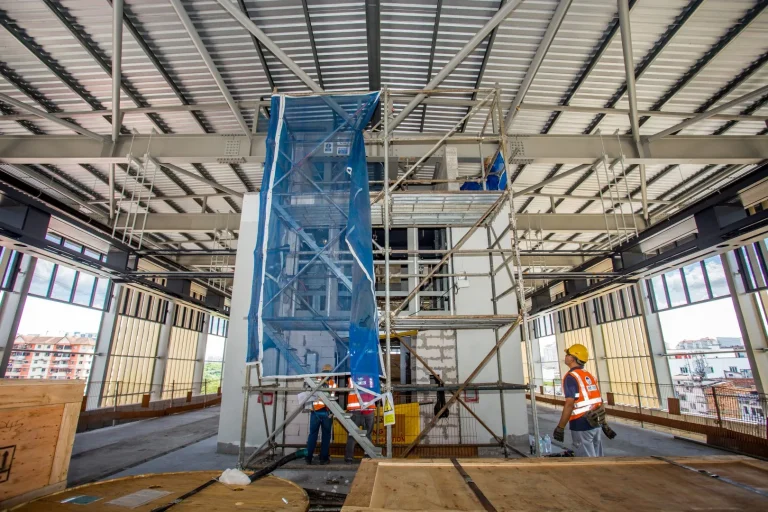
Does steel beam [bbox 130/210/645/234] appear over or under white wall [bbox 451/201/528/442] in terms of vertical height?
over

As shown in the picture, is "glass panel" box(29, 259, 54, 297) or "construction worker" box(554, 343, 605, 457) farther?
"glass panel" box(29, 259, 54, 297)

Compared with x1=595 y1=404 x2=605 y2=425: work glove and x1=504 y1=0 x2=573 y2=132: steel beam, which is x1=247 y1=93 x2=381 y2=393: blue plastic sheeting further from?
x1=504 y1=0 x2=573 y2=132: steel beam

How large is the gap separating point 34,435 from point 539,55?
10.7m

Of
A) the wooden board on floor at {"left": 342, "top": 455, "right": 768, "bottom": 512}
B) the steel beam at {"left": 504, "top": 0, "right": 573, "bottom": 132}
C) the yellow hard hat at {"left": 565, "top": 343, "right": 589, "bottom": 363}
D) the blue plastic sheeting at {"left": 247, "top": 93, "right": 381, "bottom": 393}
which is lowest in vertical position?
the wooden board on floor at {"left": 342, "top": 455, "right": 768, "bottom": 512}

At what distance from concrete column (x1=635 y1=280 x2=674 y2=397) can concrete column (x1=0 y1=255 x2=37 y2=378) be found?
103ft

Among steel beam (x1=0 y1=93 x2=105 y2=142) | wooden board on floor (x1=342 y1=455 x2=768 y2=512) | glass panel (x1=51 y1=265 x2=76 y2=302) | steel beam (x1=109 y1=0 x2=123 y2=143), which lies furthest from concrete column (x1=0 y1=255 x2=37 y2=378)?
wooden board on floor (x1=342 y1=455 x2=768 y2=512)

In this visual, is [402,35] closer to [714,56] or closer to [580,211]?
[714,56]

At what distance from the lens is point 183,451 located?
10219 millimetres

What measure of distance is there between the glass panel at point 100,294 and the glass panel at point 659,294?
32.5 metres

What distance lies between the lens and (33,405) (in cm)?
401

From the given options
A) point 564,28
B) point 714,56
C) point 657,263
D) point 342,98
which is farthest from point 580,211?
point 342,98

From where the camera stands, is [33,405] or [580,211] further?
[580,211]

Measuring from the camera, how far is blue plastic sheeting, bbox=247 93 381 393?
6121 mm

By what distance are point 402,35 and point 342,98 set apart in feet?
7.83
